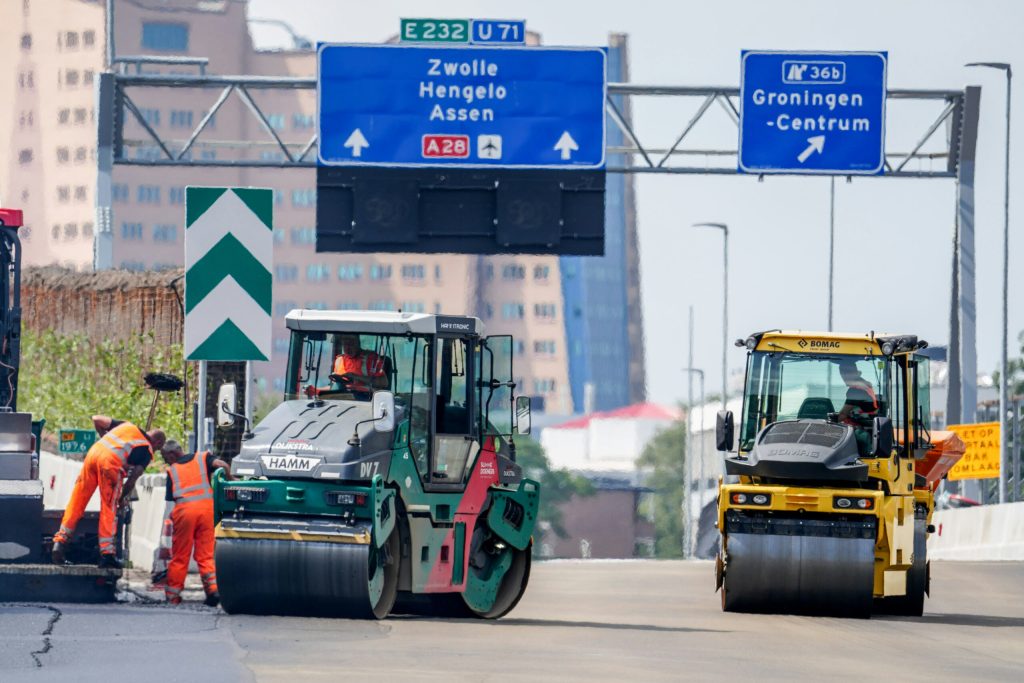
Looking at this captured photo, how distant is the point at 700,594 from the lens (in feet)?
87.2

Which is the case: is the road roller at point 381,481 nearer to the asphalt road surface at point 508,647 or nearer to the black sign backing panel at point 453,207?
the asphalt road surface at point 508,647

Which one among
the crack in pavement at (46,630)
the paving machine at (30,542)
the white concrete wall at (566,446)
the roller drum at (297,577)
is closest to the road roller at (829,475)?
the roller drum at (297,577)

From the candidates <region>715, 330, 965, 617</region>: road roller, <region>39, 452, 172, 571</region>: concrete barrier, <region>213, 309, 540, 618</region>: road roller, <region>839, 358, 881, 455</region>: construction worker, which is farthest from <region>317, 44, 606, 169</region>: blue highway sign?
<region>213, 309, 540, 618</region>: road roller

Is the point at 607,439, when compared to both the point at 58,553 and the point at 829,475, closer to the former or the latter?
the point at 829,475

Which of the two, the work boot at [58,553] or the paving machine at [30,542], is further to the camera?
the work boot at [58,553]

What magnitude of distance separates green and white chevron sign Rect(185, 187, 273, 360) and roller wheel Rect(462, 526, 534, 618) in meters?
3.37

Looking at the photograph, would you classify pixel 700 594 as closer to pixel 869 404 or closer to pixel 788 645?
pixel 869 404

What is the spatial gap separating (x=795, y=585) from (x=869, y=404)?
2.02 meters

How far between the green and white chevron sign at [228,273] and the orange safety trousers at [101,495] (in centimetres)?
322

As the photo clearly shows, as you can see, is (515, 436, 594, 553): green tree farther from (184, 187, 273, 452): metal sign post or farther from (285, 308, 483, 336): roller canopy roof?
(184, 187, 273, 452): metal sign post

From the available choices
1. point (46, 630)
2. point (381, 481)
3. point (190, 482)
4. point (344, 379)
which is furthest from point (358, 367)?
point (46, 630)

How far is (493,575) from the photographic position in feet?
63.1

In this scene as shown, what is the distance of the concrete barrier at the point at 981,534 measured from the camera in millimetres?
39031

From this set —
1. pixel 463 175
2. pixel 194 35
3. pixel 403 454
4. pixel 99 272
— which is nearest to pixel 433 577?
pixel 403 454
